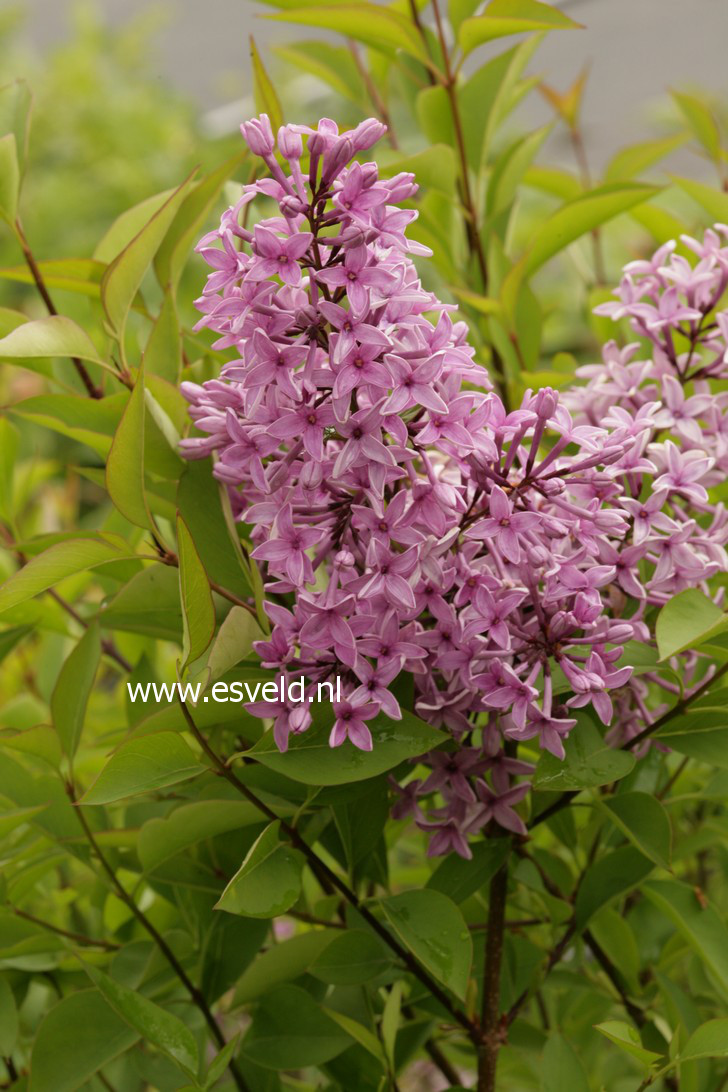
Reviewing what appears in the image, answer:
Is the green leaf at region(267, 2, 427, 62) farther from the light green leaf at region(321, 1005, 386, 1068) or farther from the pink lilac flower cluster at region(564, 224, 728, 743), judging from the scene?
the light green leaf at region(321, 1005, 386, 1068)

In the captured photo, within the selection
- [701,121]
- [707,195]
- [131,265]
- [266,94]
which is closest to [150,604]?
[131,265]

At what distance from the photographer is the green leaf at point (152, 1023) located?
52 cm

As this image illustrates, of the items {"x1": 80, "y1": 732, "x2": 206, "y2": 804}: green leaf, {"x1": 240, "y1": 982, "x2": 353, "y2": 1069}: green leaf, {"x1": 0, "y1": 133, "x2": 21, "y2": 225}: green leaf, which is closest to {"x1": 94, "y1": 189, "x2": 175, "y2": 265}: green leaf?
{"x1": 0, "y1": 133, "x2": 21, "y2": 225}: green leaf

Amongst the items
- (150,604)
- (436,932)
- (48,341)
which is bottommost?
(436,932)

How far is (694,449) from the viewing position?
522 mm

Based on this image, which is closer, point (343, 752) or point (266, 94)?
point (343, 752)

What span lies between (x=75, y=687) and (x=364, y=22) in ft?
1.23

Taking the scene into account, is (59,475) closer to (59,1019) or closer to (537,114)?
(537,114)

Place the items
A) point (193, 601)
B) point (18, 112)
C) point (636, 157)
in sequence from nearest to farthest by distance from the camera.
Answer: point (193, 601), point (18, 112), point (636, 157)

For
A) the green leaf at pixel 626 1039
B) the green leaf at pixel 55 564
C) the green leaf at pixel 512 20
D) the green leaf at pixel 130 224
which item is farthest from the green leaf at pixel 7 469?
the green leaf at pixel 626 1039

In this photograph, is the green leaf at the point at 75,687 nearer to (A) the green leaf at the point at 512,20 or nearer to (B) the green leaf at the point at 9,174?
(B) the green leaf at the point at 9,174

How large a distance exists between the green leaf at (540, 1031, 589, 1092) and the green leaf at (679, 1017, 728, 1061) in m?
0.05

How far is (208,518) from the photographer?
0.51 meters

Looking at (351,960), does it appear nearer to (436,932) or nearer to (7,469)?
(436,932)
